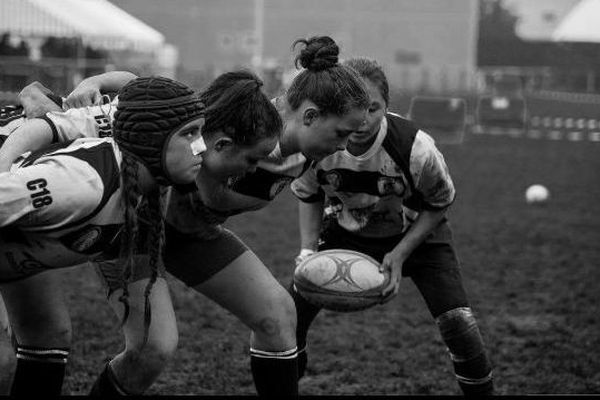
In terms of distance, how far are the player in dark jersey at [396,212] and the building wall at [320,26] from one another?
41.4 m

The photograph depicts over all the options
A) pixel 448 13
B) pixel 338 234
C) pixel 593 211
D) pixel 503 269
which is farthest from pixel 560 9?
pixel 338 234

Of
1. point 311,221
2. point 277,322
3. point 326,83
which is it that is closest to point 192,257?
point 277,322

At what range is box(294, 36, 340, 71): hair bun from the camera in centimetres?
438

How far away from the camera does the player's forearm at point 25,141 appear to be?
378 cm

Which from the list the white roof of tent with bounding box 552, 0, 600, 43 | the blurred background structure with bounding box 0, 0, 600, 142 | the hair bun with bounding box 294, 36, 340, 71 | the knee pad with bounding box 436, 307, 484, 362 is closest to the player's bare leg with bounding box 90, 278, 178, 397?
the hair bun with bounding box 294, 36, 340, 71

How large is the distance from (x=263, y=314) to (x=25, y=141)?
49.9 inches

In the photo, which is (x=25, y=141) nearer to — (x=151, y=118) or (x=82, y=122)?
(x=82, y=122)

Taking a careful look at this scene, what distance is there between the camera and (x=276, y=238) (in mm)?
11047

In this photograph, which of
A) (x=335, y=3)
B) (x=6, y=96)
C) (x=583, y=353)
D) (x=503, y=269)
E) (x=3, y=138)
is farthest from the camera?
(x=335, y=3)

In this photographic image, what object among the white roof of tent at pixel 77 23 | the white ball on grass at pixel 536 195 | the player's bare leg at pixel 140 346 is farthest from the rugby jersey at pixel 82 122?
the white roof of tent at pixel 77 23

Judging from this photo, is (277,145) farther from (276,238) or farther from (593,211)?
(593,211)

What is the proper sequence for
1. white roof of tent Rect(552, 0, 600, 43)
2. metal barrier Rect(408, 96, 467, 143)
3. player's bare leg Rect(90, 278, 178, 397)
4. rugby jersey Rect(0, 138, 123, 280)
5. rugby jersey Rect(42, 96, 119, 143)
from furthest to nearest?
1. white roof of tent Rect(552, 0, 600, 43)
2. metal barrier Rect(408, 96, 467, 143)
3. player's bare leg Rect(90, 278, 178, 397)
4. rugby jersey Rect(42, 96, 119, 143)
5. rugby jersey Rect(0, 138, 123, 280)

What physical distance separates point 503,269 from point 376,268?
196 inches

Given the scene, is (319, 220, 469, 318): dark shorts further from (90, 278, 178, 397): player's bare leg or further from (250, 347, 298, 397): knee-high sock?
(90, 278, 178, 397): player's bare leg
